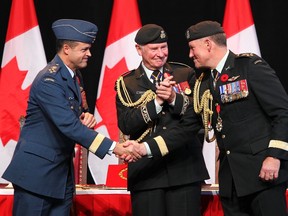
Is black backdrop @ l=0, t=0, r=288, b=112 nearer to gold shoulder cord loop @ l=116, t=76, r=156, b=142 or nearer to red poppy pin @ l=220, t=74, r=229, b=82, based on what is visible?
gold shoulder cord loop @ l=116, t=76, r=156, b=142

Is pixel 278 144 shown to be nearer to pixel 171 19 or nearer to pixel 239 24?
pixel 239 24

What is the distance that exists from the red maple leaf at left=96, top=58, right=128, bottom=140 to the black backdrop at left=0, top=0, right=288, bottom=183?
31cm

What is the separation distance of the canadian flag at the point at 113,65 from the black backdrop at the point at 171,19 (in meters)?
0.23

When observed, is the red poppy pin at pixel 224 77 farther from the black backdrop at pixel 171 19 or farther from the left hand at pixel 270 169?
the black backdrop at pixel 171 19

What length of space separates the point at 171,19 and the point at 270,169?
2.18 meters

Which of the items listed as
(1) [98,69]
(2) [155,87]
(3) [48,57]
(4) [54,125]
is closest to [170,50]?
(1) [98,69]

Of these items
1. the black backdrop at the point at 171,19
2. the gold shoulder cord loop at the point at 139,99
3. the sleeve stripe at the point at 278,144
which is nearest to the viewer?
the sleeve stripe at the point at 278,144

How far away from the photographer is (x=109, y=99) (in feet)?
14.7

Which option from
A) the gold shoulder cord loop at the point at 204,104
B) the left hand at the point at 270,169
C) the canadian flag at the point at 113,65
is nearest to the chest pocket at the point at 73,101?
the gold shoulder cord loop at the point at 204,104

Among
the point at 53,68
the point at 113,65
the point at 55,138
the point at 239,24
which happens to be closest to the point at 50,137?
the point at 55,138

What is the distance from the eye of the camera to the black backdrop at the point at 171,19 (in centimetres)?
466

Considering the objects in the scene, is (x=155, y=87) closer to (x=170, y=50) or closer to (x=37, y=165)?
(x=37, y=165)

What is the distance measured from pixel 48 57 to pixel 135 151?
1.91m

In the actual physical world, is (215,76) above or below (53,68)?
below
